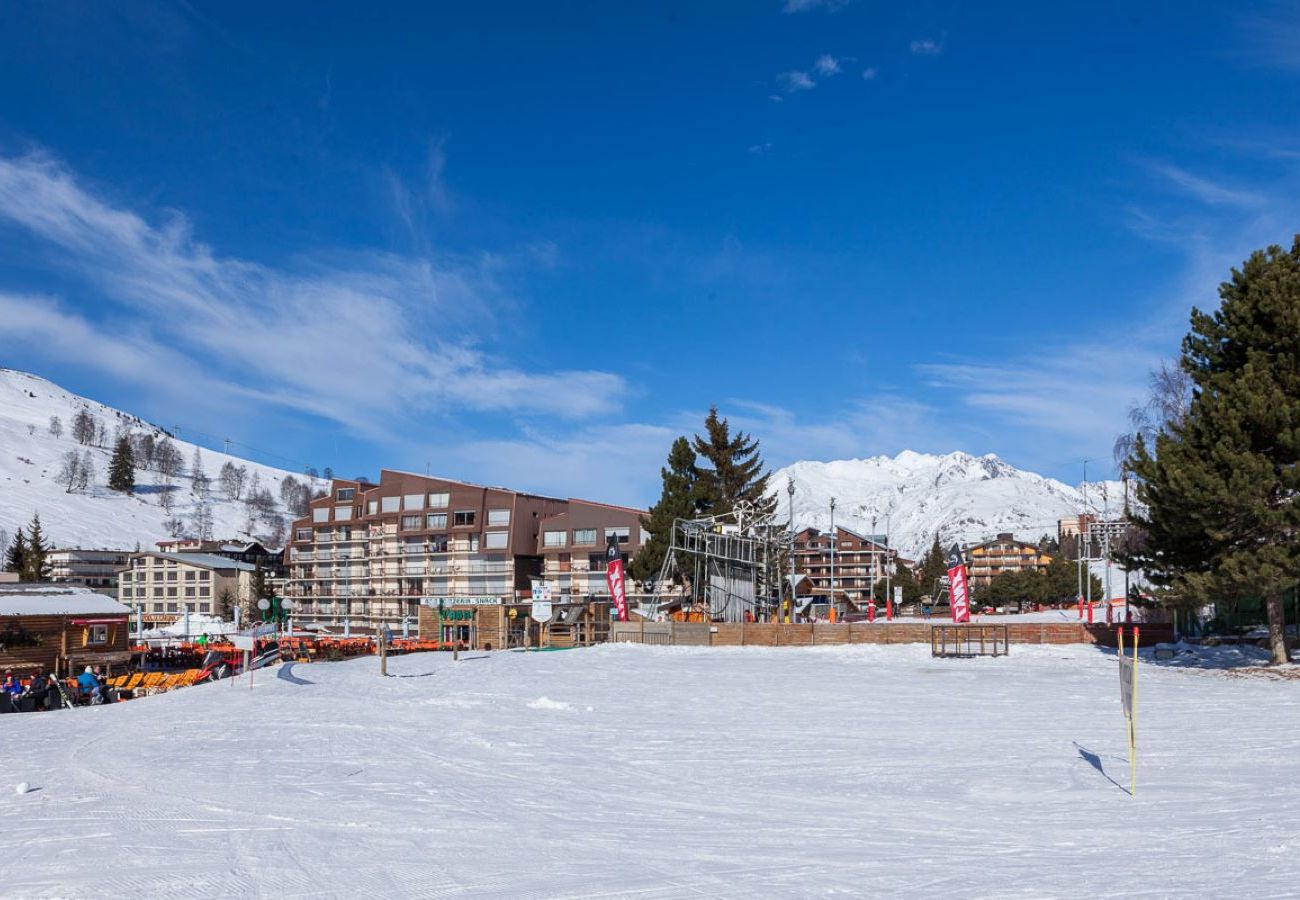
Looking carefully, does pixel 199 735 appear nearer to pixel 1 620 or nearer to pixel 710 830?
pixel 710 830

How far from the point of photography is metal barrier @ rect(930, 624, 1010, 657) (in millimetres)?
37281

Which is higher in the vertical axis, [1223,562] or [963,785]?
[1223,562]

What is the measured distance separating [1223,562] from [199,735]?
26764mm

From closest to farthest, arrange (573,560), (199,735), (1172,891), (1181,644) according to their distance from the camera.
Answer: (1172,891) < (199,735) < (1181,644) < (573,560)

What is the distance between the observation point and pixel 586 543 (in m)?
79.9

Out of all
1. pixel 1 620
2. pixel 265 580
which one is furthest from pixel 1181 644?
pixel 265 580

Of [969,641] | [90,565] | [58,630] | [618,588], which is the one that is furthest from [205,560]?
[969,641]

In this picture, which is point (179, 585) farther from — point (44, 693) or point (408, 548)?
point (44, 693)

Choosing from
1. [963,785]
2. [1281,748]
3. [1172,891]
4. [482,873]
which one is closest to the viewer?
[1172,891]

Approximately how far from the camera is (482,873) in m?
9.03

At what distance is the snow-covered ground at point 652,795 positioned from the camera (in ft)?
29.0

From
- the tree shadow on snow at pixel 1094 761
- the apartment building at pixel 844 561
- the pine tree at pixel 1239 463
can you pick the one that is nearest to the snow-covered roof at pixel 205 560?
the apartment building at pixel 844 561

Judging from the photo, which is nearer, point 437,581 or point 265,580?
point 437,581

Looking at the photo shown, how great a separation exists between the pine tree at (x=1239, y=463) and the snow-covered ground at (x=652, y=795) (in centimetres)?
531
